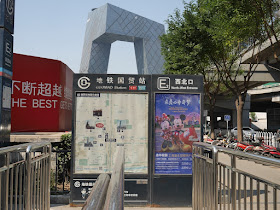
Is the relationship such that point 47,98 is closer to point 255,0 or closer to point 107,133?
point 107,133

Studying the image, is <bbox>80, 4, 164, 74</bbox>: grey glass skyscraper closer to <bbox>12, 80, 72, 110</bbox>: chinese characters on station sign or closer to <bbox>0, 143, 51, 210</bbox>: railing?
<bbox>12, 80, 72, 110</bbox>: chinese characters on station sign

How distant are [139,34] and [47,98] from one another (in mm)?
91403

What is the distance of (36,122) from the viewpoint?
13180 millimetres

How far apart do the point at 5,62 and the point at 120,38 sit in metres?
97.3

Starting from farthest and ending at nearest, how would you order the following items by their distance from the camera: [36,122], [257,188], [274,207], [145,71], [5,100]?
1. [145,71]
2. [36,122]
3. [5,100]
4. [257,188]
5. [274,207]

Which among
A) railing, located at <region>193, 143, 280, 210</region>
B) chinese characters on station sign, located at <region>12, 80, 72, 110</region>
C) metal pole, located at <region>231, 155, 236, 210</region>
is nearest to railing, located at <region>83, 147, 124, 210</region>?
railing, located at <region>193, 143, 280, 210</region>

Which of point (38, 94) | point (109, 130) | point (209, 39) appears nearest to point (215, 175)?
point (109, 130)

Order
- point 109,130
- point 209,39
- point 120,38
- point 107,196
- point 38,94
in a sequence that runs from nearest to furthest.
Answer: point 107,196 < point 109,130 < point 38,94 < point 209,39 < point 120,38

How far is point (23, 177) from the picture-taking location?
158 inches

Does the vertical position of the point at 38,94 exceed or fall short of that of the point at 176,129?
it exceeds it

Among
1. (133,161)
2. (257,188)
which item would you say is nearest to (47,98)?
(133,161)

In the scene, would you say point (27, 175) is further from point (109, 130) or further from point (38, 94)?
point (38, 94)

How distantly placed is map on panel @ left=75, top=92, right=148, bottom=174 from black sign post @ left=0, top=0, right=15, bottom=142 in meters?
1.52

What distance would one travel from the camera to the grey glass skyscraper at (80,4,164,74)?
99.0 metres
